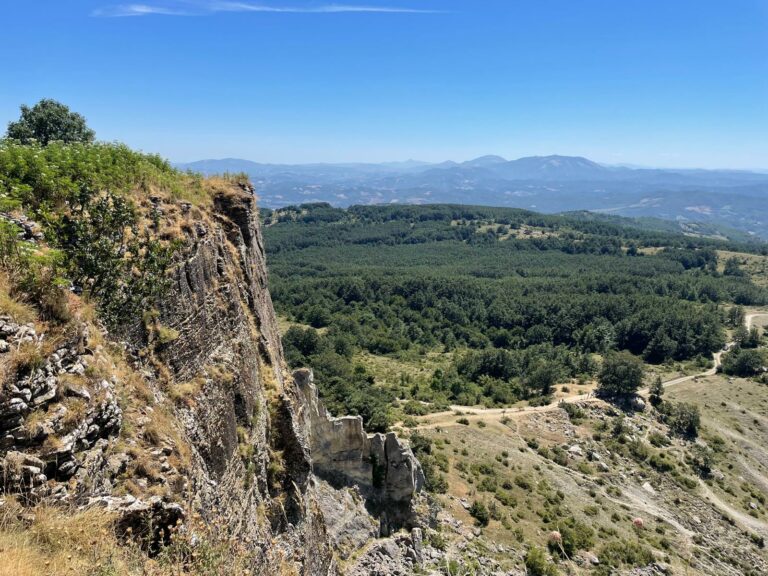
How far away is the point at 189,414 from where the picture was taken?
9.78 metres

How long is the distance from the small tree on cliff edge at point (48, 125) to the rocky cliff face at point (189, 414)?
12.5 m

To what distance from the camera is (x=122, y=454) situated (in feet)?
24.2

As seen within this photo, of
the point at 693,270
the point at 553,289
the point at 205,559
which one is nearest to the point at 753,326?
the point at 553,289

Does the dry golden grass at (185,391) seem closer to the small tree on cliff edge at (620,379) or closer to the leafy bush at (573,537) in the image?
the leafy bush at (573,537)

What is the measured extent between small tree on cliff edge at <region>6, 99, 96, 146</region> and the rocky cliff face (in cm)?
1247

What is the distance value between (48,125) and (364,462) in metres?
22.9

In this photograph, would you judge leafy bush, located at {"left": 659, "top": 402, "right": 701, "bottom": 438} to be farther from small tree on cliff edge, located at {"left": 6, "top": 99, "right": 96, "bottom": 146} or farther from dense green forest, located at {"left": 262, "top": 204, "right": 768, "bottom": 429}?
small tree on cliff edge, located at {"left": 6, "top": 99, "right": 96, "bottom": 146}

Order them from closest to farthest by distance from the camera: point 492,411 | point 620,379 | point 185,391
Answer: point 185,391 → point 492,411 → point 620,379

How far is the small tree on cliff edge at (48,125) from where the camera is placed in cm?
2164

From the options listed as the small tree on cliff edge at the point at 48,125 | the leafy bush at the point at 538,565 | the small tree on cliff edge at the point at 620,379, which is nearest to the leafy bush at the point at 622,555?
the leafy bush at the point at 538,565

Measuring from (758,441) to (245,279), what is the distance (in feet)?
213

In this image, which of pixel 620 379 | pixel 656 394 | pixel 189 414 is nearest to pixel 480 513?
pixel 189 414

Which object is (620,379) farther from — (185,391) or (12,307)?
(12,307)

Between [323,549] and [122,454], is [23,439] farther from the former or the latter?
[323,549]
